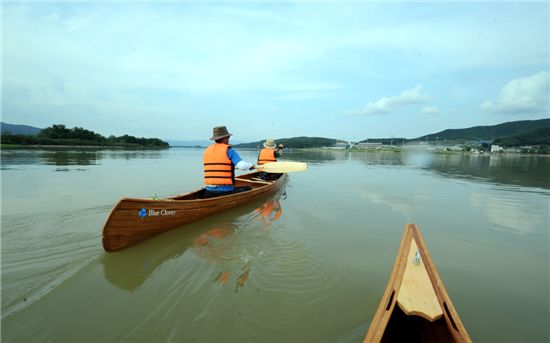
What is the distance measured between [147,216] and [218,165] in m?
2.17

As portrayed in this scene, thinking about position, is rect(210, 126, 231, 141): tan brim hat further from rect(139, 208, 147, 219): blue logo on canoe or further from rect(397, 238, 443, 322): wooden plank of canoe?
rect(397, 238, 443, 322): wooden plank of canoe

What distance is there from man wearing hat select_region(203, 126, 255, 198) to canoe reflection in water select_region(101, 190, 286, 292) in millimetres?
846

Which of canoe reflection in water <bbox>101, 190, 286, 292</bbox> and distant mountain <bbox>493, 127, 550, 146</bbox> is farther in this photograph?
distant mountain <bbox>493, 127, 550, 146</bbox>

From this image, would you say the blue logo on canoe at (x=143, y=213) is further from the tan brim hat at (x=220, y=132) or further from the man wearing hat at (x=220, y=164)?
the tan brim hat at (x=220, y=132)

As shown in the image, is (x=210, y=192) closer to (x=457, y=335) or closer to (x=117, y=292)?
(x=117, y=292)

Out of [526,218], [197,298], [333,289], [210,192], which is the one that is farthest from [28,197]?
[526,218]

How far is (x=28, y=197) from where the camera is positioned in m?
7.62

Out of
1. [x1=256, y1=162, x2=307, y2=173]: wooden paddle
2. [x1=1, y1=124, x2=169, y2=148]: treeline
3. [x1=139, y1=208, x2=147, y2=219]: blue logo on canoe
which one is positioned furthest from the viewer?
[x1=1, y1=124, x2=169, y2=148]: treeline

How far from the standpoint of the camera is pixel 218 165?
6328 mm

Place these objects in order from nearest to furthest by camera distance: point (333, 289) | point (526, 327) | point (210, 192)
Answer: point (526, 327) < point (333, 289) < point (210, 192)

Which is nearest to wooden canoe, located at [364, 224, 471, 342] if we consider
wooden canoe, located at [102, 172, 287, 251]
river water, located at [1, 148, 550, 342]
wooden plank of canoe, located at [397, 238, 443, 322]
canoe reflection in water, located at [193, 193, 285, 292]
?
wooden plank of canoe, located at [397, 238, 443, 322]

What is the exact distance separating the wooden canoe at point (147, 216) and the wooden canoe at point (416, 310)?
158 inches

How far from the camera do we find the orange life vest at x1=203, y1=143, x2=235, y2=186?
6207mm

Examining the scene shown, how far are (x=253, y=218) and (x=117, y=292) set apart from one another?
3.90 metres
